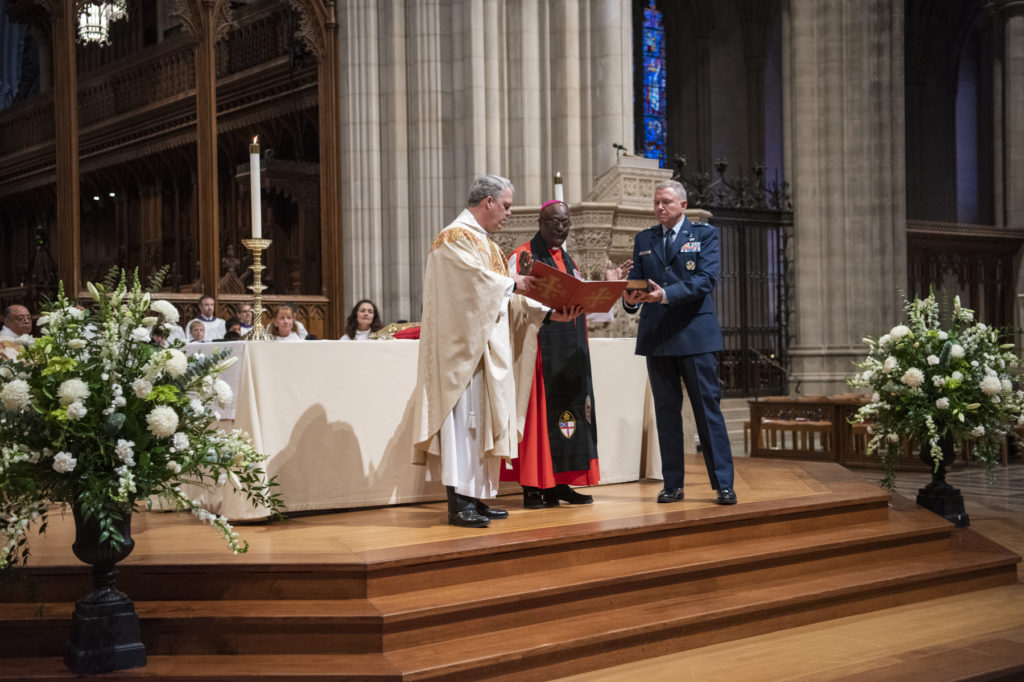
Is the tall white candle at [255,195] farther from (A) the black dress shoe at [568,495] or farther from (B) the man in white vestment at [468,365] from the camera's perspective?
(A) the black dress shoe at [568,495]

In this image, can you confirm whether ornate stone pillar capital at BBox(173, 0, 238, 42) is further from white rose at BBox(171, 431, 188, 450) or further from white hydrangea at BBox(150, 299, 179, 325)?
white rose at BBox(171, 431, 188, 450)

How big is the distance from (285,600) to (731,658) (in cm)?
170

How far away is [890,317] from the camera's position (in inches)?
544

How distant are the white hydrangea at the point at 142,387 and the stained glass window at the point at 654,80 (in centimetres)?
1632

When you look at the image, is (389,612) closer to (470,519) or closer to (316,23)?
(470,519)

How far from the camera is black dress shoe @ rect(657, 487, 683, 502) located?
5594mm

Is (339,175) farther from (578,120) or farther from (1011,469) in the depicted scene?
(1011,469)

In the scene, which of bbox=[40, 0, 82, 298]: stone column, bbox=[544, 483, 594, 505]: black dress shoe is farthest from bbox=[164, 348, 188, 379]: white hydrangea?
bbox=[40, 0, 82, 298]: stone column

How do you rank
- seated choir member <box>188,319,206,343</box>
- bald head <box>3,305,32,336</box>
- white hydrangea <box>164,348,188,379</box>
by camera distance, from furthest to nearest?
seated choir member <box>188,319,206,343</box> → bald head <box>3,305,32,336</box> → white hydrangea <box>164,348,188,379</box>

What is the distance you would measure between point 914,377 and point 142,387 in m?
4.39

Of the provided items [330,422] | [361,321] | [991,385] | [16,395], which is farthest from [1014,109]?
[16,395]

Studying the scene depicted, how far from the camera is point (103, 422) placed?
388 centimetres

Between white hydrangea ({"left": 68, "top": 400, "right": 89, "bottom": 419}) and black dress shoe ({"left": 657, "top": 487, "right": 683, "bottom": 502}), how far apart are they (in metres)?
2.87

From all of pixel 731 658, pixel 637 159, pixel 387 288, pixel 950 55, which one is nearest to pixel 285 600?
pixel 731 658
